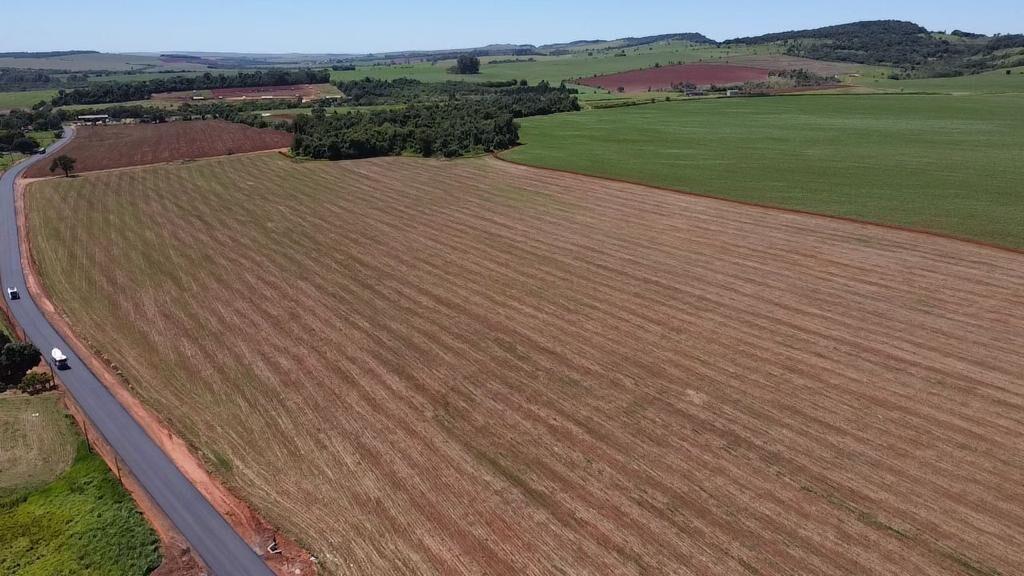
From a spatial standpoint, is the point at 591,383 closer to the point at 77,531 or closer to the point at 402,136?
the point at 77,531

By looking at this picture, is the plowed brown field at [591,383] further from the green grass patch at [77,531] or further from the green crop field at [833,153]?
the green crop field at [833,153]

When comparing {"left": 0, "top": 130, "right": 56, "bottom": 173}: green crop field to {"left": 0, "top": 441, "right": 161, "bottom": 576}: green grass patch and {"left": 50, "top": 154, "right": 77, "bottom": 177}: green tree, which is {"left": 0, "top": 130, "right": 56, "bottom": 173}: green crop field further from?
{"left": 0, "top": 441, "right": 161, "bottom": 576}: green grass patch

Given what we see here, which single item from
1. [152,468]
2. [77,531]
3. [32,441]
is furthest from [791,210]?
[32,441]

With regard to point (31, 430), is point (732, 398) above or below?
above

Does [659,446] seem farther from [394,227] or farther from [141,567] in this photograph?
[394,227]

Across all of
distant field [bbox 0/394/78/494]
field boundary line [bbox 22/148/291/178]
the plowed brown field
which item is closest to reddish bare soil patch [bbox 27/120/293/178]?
field boundary line [bbox 22/148/291/178]

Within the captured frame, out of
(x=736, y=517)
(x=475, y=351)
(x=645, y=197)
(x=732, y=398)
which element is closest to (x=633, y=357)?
(x=732, y=398)
